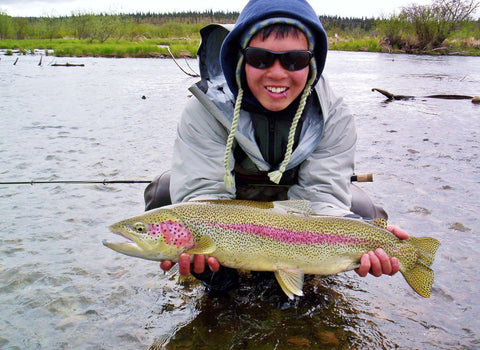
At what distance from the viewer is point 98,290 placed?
272 cm

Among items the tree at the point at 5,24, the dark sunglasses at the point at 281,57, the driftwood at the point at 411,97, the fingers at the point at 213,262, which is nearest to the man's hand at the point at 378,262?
the fingers at the point at 213,262

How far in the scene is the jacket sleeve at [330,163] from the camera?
8.27 ft

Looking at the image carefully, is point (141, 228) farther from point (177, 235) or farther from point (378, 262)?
point (378, 262)

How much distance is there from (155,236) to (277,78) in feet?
3.28

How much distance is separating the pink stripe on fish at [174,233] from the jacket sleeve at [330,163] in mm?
773

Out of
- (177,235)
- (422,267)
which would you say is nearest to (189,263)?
(177,235)

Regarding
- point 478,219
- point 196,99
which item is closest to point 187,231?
point 196,99

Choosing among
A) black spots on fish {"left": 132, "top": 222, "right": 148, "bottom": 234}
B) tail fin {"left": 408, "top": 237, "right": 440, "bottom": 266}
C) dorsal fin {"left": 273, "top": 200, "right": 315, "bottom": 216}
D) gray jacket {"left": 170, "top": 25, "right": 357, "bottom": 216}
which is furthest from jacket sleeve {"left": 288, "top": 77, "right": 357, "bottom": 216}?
black spots on fish {"left": 132, "top": 222, "right": 148, "bottom": 234}

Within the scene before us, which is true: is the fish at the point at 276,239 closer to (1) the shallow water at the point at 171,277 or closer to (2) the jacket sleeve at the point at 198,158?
(2) the jacket sleeve at the point at 198,158

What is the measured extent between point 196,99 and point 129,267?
4.08ft

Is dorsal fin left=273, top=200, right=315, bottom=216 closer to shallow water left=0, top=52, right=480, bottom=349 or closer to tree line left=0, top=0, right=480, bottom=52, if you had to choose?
shallow water left=0, top=52, right=480, bottom=349

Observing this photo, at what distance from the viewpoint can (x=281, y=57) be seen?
2.23m

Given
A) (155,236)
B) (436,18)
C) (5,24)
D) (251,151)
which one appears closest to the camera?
(155,236)

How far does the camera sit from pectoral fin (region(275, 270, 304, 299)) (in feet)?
6.92
